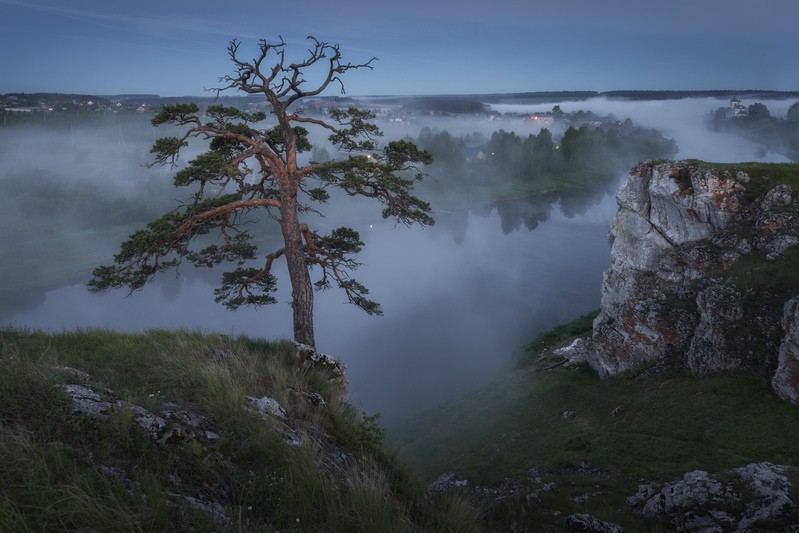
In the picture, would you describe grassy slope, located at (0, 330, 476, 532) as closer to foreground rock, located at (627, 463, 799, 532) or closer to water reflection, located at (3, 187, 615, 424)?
foreground rock, located at (627, 463, 799, 532)

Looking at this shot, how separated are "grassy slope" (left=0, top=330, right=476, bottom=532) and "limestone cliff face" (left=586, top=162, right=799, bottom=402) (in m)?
17.7

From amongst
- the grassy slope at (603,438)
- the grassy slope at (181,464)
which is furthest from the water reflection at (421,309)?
the grassy slope at (181,464)

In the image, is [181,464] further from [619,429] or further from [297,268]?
[619,429]

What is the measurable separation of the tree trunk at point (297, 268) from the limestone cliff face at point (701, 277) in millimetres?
16930

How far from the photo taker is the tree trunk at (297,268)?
43.1 feet

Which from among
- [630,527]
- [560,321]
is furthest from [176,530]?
[560,321]

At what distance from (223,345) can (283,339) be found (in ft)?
7.02

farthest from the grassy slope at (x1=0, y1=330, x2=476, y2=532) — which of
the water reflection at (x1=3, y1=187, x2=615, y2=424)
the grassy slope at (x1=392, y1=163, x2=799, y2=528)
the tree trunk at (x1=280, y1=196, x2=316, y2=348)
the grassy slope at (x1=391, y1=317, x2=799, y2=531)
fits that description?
the water reflection at (x1=3, y1=187, x2=615, y2=424)

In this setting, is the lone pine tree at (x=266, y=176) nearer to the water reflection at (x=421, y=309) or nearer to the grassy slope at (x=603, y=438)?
the grassy slope at (x=603, y=438)

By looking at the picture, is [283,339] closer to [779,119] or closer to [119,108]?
[119,108]

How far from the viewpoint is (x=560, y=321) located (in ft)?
159

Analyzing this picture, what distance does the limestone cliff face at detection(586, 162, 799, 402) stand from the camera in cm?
1864

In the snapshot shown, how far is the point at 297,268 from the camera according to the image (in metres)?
13.2

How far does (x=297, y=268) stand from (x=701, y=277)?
21.2 m
